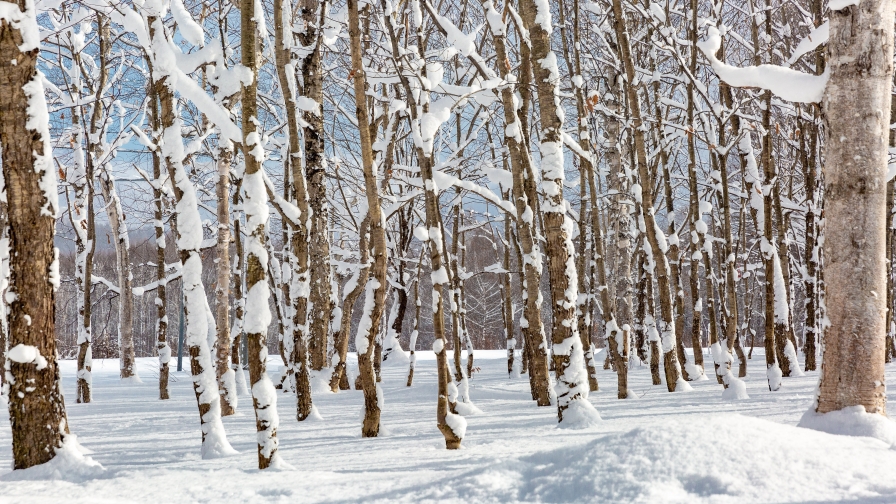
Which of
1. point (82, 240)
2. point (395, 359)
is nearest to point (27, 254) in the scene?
point (82, 240)

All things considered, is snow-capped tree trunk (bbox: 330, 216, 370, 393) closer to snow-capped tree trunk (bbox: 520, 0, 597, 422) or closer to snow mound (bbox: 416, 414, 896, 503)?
snow-capped tree trunk (bbox: 520, 0, 597, 422)

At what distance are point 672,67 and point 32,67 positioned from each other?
550 inches

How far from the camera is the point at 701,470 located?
9.31 ft

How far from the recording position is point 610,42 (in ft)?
41.7

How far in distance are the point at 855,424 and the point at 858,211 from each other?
1.26 meters

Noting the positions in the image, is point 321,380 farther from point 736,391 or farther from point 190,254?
point 736,391

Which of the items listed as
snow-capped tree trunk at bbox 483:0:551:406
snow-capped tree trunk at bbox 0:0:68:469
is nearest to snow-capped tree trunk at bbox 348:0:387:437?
snow-capped tree trunk at bbox 483:0:551:406

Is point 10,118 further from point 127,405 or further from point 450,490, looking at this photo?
point 127,405

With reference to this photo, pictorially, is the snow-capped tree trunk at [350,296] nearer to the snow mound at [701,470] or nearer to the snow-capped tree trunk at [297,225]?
the snow-capped tree trunk at [297,225]

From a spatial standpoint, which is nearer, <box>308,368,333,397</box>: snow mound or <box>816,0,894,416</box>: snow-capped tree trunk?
<box>816,0,894,416</box>: snow-capped tree trunk

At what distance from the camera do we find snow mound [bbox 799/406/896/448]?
359cm

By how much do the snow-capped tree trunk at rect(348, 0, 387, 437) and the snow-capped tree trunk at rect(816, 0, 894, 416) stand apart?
326cm

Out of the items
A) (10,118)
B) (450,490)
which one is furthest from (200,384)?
(450,490)

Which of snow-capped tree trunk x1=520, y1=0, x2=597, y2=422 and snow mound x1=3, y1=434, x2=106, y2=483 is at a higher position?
snow-capped tree trunk x1=520, y1=0, x2=597, y2=422
